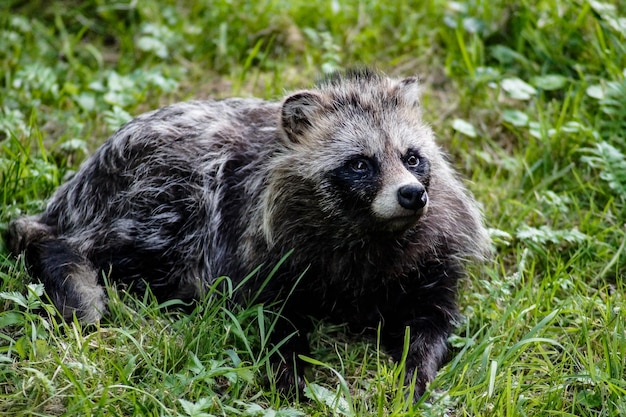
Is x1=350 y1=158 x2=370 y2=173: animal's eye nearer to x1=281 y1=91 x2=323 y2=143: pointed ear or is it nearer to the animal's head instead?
the animal's head

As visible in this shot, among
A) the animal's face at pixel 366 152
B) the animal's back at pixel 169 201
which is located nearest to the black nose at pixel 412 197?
the animal's face at pixel 366 152

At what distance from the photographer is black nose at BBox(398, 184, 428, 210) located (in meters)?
4.33

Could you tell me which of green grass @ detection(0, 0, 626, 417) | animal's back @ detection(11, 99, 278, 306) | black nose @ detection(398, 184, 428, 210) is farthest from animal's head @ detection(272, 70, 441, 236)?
green grass @ detection(0, 0, 626, 417)

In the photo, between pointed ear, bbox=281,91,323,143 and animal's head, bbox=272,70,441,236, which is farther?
pointed ear, bbox=281,91,323,143

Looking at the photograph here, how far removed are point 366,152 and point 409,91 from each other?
67 centimetres

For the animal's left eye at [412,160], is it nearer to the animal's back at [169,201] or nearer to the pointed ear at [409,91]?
the pointed ear at [409,91]

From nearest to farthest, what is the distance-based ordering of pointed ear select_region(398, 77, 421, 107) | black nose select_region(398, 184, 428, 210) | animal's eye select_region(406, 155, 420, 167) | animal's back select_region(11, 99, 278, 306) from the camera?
black nose select_region(398, 184, 428, 210) → animal's eye select_region(406, 155, 420, 167) → pointed ear select_region(398, 77, 421, 107) → animal's back select_region(11, 99, 278, 306)

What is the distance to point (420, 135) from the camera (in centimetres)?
495

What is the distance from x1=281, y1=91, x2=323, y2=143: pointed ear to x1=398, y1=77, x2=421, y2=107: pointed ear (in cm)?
49

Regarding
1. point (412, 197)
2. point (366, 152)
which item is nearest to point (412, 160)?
point (366, 152)

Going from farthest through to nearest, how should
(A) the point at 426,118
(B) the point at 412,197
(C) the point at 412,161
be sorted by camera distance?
1. (A) the point at 426,118
2. (C) the point at 412,161
3. (B) the point at 412,197

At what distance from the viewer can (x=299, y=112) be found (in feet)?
16.4

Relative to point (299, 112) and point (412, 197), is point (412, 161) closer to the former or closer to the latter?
point (412, 197)

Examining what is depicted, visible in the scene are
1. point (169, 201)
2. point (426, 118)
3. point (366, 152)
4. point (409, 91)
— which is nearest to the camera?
point (366, 152)
